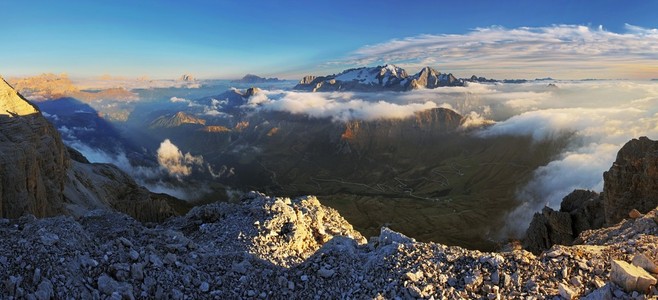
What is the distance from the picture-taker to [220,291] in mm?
20547

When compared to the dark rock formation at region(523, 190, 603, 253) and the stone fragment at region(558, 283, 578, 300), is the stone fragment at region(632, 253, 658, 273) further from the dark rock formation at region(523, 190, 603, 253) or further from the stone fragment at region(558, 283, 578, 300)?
the dark rock formation at region(523, 190, 603, 253)

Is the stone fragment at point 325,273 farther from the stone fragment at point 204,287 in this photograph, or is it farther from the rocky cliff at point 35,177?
the rocky cliff at point 35,177

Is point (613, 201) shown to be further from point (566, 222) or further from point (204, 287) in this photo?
point (204, 287)

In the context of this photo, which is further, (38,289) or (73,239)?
(73,239)

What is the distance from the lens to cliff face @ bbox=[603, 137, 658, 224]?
5813 centimetres

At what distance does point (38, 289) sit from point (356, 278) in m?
14.5

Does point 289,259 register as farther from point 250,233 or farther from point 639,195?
point 639,195

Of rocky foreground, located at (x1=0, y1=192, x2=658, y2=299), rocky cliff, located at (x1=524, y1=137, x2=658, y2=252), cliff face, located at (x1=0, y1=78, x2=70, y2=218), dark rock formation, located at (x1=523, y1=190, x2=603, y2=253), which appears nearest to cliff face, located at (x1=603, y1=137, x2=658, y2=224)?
rocky cliff, located at (x1=524, y1=137, x2=658, y2=252)

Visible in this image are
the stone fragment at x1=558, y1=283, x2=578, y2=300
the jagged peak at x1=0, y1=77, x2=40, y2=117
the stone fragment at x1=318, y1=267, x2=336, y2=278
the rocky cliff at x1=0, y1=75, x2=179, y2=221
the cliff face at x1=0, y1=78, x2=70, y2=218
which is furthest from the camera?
the jagged peak at x1=0, y1=77, x2=40, y2=117

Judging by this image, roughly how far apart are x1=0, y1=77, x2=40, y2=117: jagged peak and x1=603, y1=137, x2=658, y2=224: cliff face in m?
98.5

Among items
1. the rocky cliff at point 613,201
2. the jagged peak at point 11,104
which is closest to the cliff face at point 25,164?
the jagged peak at point 11,104

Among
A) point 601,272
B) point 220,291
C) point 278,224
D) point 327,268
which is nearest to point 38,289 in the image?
point 220,291

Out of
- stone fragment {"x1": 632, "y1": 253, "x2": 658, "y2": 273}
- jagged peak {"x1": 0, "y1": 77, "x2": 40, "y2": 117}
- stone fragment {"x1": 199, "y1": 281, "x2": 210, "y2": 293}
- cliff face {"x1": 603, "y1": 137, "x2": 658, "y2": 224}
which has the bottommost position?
cliff face {"x1": 603, "y1": 137, "x2": 658, "y2": 224}

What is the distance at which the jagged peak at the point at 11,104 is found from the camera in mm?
65625
